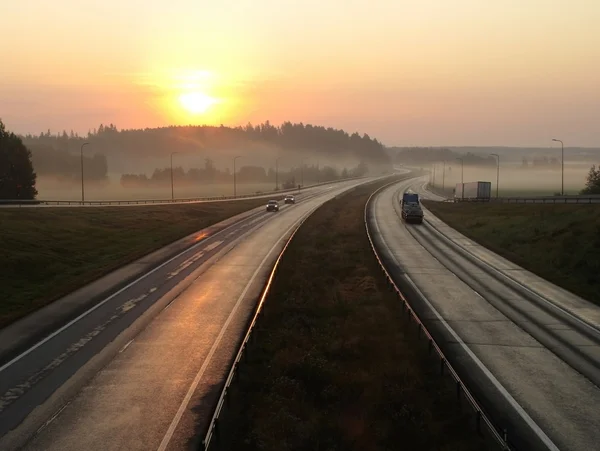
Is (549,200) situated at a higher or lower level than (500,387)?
higher

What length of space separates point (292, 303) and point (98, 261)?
19.2 meters

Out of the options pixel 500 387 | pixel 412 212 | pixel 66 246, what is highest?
pixel 412 212

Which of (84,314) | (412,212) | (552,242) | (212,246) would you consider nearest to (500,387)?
(84,314)

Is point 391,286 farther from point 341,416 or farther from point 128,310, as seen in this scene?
point 341,416

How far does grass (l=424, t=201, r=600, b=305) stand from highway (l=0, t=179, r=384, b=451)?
20.2m

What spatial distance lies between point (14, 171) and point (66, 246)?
66.1m

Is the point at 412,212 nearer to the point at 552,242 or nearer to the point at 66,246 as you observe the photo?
the point at 552,242

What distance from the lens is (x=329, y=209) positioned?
8844 cm

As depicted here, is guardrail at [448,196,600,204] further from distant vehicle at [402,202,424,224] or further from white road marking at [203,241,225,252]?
white road marking at [203,241,225,252]

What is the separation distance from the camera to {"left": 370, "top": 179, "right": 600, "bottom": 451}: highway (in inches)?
589

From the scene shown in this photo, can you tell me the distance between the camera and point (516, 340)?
2214cm

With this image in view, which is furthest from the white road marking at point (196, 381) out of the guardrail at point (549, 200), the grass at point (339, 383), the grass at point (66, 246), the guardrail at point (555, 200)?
the guardrail at point (555, 200)

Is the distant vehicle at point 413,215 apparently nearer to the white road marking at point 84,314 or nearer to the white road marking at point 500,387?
the white road marking at point 84,314

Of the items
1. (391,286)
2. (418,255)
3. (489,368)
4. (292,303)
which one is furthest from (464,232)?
(489,368)
